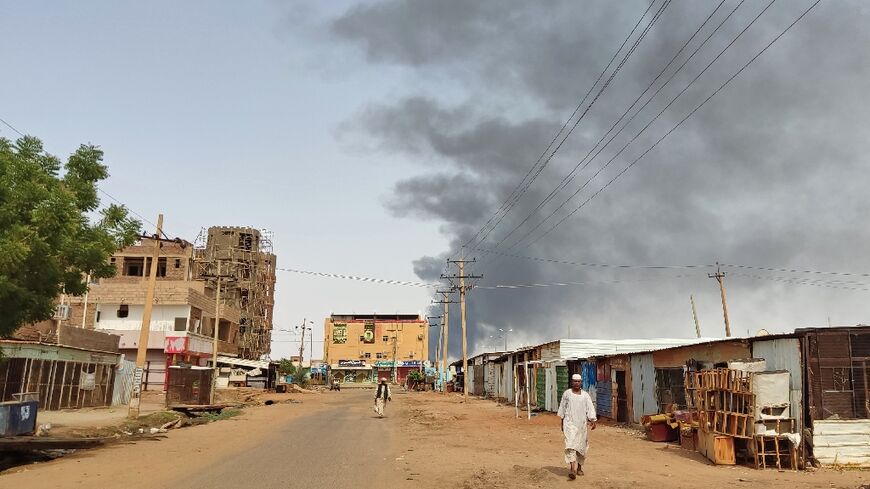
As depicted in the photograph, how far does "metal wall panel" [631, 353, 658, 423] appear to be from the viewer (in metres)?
24.8

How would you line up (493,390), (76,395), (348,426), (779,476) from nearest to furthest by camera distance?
(779,476) → (348,426) → (76,395) → (493,390)

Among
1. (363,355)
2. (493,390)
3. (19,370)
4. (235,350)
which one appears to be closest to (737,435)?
(19,370)

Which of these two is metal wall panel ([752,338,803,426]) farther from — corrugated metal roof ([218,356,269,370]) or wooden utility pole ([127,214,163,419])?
corrugated metal roof ([218,356,269,370])

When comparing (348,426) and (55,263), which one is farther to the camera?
(348,426)

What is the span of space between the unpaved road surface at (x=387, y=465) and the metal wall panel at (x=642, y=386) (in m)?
2.81

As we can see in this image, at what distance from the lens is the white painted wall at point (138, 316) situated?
6012 cm

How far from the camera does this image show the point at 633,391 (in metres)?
26.5

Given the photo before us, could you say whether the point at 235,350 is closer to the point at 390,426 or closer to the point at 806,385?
the point at 390,426

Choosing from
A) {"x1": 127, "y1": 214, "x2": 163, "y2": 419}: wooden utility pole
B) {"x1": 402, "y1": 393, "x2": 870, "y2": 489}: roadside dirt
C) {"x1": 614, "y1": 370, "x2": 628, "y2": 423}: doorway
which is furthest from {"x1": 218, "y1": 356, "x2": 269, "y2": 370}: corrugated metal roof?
{"x1": 402, "y1": 393, "x2": 870, "y2": 489}: roadside dirt

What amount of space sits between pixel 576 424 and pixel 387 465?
13.8 feet

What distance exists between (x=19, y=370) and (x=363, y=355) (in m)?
106

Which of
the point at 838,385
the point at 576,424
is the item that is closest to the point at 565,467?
the point at 576,424

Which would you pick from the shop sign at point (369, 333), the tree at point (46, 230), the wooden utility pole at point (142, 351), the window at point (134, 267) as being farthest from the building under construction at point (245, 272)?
the tree at point (46, 230)

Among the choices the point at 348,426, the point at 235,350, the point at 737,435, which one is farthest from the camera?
the point at 235,350
